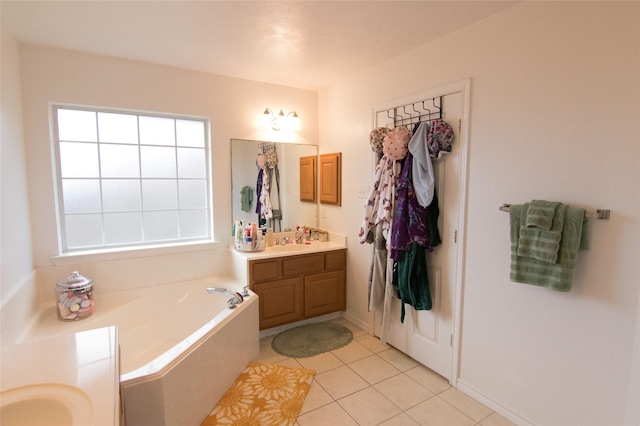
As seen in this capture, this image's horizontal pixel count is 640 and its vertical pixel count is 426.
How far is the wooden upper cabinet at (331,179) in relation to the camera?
3355 mm

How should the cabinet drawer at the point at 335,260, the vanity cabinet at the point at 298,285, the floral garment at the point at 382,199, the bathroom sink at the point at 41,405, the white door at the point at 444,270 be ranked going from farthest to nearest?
the cabinet drawer at the point at 335,260, the vanity cabinet at the point at 298,285, the floral garment at the point at 382,199, the white door at the point at 444,270, the bathroom sink at the point at 41,405

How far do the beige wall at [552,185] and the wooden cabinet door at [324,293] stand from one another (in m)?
1.39

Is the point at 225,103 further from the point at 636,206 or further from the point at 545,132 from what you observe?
the point at 636,206

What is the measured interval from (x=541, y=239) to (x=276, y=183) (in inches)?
97.9

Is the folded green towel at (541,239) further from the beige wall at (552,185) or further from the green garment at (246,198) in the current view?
the green garment at (246,198)

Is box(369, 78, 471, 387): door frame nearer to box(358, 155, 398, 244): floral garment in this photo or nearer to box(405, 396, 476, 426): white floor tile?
box(405, 396, 476, 426): white floor tile

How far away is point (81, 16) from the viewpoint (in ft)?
6.52

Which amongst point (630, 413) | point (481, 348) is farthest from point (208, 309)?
point (630, 413)

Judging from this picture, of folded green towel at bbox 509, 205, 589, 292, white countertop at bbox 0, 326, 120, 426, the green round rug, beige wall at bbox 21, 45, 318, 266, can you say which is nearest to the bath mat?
the green round rug

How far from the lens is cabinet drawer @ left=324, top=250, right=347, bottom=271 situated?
3.27 meters

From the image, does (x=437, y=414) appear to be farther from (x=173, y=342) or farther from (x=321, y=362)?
(x=173, y=342)

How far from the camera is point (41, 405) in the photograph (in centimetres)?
96

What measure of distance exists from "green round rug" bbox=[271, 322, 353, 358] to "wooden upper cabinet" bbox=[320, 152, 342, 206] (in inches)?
50.6

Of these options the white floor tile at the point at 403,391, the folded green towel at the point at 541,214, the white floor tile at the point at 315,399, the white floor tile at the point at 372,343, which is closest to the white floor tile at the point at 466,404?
the white floor tile at the point at 403,391
